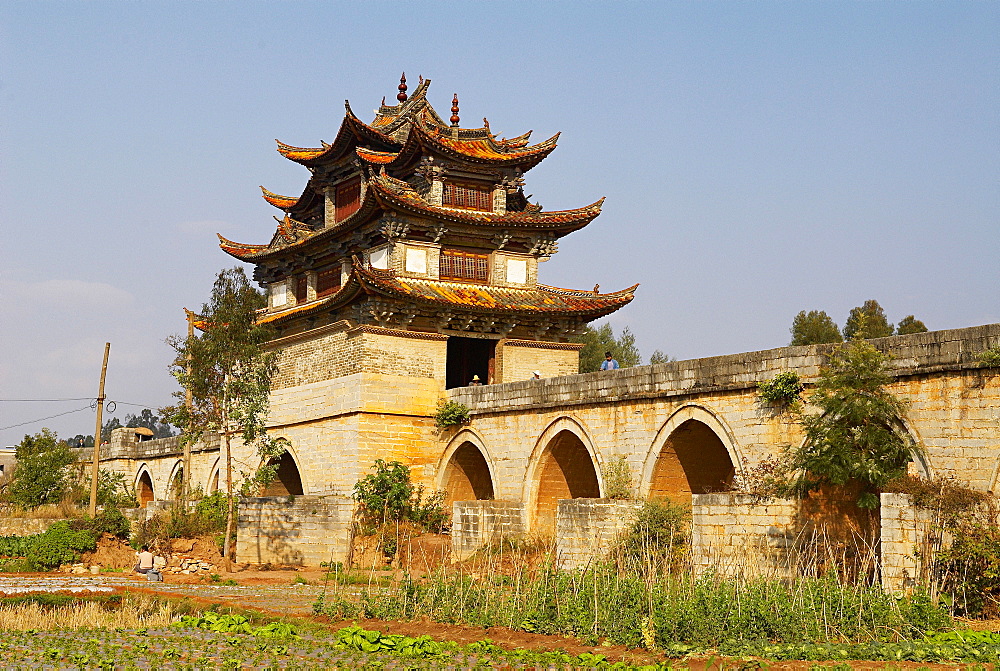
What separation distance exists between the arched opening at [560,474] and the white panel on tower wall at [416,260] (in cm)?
694

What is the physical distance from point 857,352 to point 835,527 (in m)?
2.70

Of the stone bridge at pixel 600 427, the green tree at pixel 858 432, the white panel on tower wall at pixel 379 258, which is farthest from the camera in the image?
the white panel on tower wall at pixel 379 258

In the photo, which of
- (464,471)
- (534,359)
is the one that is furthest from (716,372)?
(534,359)

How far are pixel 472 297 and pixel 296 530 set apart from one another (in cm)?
725

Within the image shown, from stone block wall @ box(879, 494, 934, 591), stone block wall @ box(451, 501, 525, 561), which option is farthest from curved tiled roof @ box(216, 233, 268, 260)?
stone block wall @ box(879, 494, 934, 591)

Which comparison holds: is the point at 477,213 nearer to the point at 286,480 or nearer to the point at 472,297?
the point at 472,297

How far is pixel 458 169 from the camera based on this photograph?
96.5 ft

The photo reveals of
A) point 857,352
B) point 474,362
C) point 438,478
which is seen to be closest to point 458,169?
point 474,362

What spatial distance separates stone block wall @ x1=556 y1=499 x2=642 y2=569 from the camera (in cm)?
1886

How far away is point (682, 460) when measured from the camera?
2083 cm

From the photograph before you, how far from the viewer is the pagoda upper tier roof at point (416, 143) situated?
28.9m

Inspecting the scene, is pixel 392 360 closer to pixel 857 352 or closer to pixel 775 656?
pixel 857 352

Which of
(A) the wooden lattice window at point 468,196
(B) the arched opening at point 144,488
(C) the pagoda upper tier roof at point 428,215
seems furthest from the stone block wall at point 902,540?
(B) the arched opening at point 144,488

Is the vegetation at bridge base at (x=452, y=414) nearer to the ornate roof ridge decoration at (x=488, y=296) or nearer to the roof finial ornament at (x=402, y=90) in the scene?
the ornate roof ridge decoration at (x=488, y=296)
